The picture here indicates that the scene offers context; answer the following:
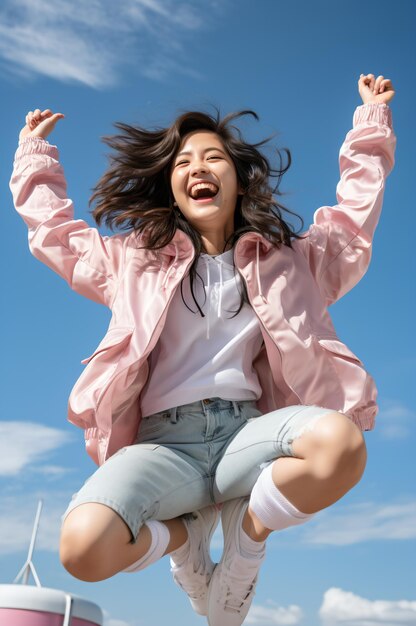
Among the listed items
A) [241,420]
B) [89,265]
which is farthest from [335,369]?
[89,265]

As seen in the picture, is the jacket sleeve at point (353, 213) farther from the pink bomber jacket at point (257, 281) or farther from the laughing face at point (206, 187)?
the laughing face at point (206, 187)

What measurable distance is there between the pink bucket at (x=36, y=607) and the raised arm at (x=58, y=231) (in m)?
1.63

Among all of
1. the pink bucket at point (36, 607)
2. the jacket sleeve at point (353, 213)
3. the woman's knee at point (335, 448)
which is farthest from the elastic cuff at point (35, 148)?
the pink bucket at point (36, 607)

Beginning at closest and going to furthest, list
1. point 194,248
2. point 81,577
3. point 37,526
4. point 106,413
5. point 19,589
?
point 19,589 → point 37,526 → point 81,577 → point 106,413 → point 194,248

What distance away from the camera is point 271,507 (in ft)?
10.2

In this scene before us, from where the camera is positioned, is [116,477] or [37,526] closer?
[37,526]

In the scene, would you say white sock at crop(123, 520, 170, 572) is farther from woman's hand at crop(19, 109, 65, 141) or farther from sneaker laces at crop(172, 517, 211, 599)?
woman's hand at crop(19, 109, 65, 141)

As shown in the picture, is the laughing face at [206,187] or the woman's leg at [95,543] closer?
the woman's leg at [95,543]

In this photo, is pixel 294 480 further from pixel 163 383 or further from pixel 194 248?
pixel 194 248

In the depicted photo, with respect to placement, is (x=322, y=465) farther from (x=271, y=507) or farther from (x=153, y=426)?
(x=153, y=426)

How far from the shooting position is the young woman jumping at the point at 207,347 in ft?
10.1

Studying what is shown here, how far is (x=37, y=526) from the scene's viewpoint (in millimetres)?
2670

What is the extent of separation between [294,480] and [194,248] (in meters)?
1.17


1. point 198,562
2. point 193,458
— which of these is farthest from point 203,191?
point 198,562
